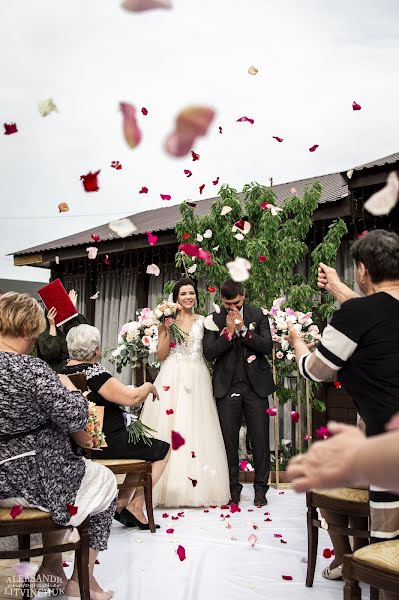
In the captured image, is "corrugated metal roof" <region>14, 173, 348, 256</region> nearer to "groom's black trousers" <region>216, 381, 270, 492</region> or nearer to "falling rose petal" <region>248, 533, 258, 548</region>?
"groom's black trousers" <region>216, 381, 270, 492</region>

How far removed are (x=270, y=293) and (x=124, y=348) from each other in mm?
1507

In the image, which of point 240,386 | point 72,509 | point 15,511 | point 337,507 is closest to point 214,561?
point 337,507

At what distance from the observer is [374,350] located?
2297mm

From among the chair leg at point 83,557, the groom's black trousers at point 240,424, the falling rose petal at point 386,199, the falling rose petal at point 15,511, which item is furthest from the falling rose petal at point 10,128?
the groom's black trousers at point 240,424

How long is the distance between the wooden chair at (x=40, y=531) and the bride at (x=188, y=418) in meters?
2.32

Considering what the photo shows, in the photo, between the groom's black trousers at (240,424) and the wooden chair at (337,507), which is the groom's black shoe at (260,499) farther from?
the wooden chair at (337,507)

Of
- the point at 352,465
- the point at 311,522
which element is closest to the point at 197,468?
the point at 311,522

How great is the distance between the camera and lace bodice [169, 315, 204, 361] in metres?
5.33

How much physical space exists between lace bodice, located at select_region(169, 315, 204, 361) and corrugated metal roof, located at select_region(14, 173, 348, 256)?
2483 mm

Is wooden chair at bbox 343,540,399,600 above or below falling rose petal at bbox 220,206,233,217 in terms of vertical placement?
below

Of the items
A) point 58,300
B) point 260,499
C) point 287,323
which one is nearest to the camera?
point 58,300

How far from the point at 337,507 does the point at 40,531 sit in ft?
3.89

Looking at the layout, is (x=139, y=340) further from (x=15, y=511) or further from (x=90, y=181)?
(x=15, y=511)

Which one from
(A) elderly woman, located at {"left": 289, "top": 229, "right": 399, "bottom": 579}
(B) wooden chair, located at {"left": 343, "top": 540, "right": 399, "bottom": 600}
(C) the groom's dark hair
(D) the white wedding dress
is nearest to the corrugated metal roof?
(C) the groom's dark hair
